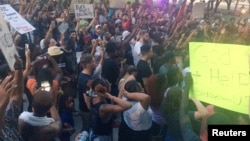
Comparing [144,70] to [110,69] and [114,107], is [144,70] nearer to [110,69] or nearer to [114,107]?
[110,69]

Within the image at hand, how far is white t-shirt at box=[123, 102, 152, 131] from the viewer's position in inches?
197

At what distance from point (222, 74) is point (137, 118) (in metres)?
1.36

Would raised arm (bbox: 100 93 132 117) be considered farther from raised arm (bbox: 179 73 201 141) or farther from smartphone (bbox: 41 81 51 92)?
raised arm (bbox: 179 73 201 141)

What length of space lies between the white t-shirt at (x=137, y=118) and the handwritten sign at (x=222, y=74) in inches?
34.2

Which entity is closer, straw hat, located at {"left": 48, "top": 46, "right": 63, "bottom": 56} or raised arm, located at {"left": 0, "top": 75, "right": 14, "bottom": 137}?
raised arm, located at {"left": 0, "top": 75, "right": 14, "bottom": 137}

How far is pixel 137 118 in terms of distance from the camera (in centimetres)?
504

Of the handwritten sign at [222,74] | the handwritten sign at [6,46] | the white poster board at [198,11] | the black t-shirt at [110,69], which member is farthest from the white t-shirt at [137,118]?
the white poster board at [198,11]

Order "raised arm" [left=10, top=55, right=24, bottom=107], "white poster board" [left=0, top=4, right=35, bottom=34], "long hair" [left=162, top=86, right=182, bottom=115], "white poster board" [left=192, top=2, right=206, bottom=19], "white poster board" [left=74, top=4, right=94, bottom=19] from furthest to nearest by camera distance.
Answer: "white poster board" [left=192, top=2, right=206, bottom=19] → "white poster board" [left=74, top=4, right=94, bottom=19] → "white poster board" [left=0, top=4, right=35, bottom=34] → "long hair" [left=162, top=86, right=182, bottom=115] → "raised arm" [left=10, top=55, right=24, bottom=107]

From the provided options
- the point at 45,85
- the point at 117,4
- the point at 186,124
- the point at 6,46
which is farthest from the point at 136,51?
the point at 117,4

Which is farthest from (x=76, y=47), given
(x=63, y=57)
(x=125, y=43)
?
(x=63, y=57)

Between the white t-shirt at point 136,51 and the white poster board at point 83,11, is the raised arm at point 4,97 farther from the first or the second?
the white poster board at point 83,11

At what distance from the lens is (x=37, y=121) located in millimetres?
3992

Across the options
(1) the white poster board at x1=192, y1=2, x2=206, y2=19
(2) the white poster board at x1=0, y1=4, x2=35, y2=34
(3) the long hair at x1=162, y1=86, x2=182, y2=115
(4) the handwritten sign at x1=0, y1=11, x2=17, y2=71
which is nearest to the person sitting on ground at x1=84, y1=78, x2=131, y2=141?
(3) the long hair at x1=162, y1=86, x2=182, y2=115

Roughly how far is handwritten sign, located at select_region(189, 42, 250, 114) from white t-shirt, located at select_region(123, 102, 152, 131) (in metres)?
0.87
